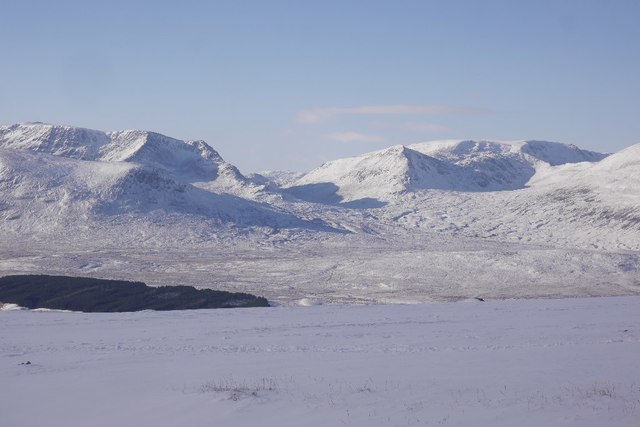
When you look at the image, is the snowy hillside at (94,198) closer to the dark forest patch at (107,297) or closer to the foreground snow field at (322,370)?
the dark forest patch at (107,297)

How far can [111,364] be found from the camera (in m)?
17.7

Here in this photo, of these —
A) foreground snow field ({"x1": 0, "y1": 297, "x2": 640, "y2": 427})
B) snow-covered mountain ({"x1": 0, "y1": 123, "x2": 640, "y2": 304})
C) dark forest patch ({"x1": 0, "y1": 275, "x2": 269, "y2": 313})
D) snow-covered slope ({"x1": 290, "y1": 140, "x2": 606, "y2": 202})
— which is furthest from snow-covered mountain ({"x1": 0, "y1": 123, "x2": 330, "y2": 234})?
foreground snow field ({"x1": 0, "y1": 297, "x2": 640, "y2": 427})

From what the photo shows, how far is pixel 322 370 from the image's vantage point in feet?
54.5

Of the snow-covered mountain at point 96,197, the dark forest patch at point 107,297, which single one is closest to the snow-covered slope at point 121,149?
the snow-covered mountain at point 96,197

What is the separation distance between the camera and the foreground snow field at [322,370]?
12797 mm

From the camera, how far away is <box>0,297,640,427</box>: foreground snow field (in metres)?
12.8

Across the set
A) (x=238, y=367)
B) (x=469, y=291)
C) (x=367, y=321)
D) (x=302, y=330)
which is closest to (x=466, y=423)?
(x=238, y=367)

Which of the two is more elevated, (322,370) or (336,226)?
(336,226)

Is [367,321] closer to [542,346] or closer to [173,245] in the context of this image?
[542,346]

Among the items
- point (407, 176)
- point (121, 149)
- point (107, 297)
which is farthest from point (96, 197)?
point (121, 149)

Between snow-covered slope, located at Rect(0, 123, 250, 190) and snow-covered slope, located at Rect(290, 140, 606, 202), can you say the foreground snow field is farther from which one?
snow-covered slope, located at Rect(0, 123, 250, 190)

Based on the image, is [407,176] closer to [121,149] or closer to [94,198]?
[121,149]

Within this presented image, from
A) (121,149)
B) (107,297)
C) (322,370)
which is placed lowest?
(107,297)

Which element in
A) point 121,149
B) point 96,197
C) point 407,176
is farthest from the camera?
point 121,149
